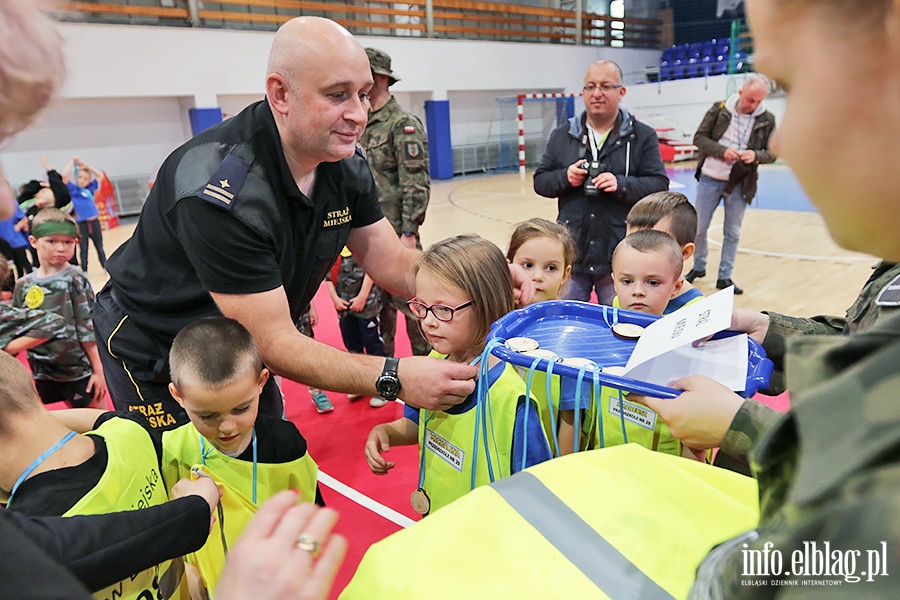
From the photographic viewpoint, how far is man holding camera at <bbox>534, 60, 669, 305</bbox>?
3.50 m

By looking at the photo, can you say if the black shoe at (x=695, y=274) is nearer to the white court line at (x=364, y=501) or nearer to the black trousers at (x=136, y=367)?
the white court line at (x=364, y=501)

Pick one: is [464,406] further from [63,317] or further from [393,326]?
[63,317]

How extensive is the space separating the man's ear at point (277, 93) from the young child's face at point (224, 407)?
837 millimetres

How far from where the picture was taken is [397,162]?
4.06 metres

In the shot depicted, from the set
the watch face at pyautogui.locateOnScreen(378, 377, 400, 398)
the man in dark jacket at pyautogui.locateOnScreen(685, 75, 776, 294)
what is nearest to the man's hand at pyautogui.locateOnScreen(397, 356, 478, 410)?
the watch face at pyautogui.locateOnScreen(378, 377, 400, 398)

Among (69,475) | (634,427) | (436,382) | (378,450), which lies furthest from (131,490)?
(634,427)

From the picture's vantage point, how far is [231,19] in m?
12.6

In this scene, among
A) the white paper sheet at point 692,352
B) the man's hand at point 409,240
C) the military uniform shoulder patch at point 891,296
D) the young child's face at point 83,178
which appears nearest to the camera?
the military uniform shoulder patch at point 891,296

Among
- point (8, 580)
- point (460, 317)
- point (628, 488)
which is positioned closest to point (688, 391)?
point (628, 488)

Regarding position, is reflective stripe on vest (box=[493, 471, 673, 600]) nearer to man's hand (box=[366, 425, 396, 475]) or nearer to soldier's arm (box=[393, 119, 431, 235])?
man's hand (box=[366, 425, 396, 475])

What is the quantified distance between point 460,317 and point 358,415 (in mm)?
2056

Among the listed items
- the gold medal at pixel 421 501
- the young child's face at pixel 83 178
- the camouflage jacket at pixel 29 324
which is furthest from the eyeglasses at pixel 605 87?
the young child's face at pixel 83 178

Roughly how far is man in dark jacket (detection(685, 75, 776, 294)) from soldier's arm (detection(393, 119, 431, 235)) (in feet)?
8.12
